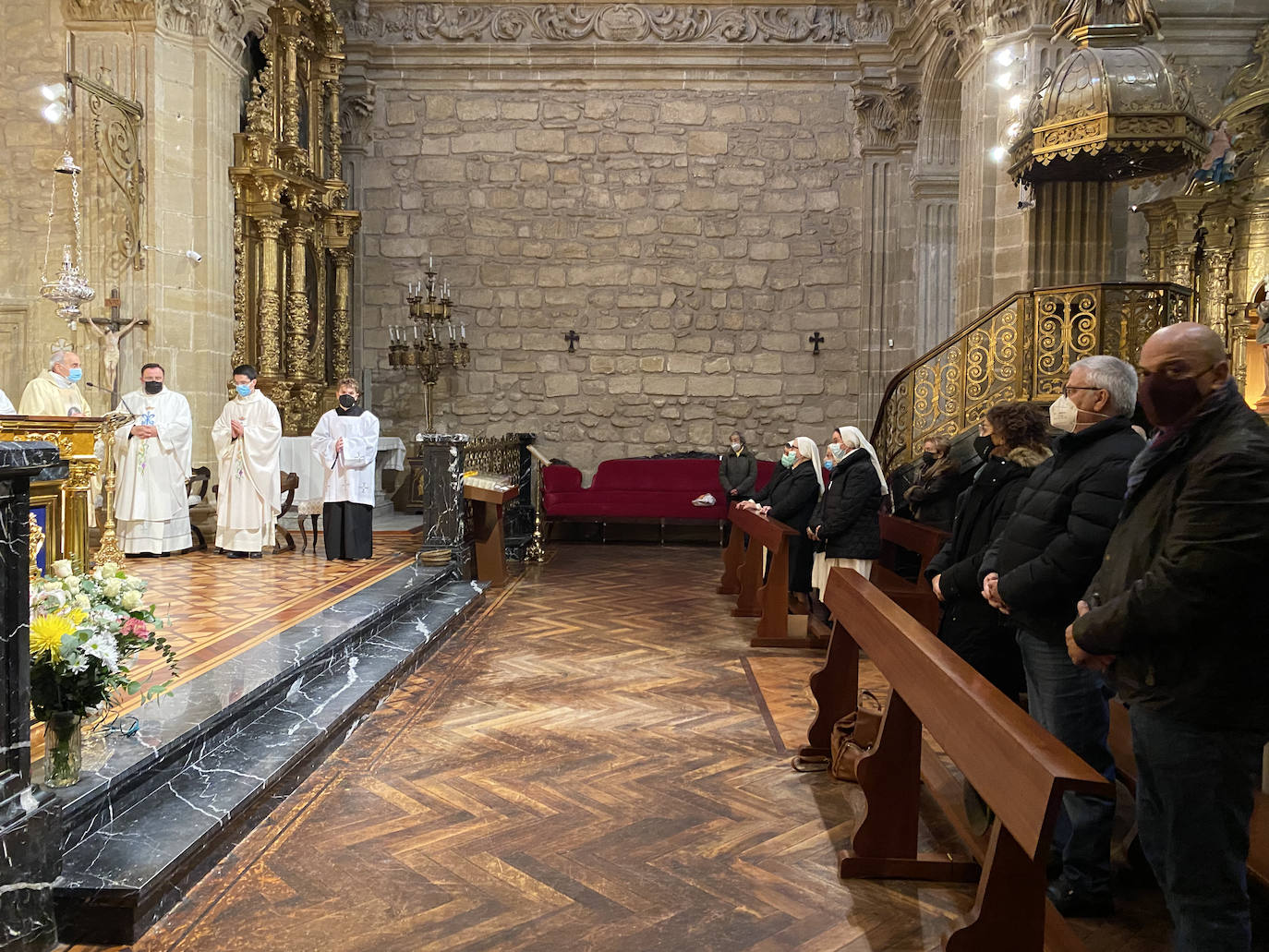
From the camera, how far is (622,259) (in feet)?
→ 44.4

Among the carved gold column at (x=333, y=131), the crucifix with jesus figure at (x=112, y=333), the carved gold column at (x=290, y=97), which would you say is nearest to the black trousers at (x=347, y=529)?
the crucifix with jesus figure at (x=112, y=333)

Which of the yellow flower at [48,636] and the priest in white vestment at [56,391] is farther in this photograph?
the priest in white vestment at [56,391]

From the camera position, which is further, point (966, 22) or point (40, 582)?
point (966, 22)

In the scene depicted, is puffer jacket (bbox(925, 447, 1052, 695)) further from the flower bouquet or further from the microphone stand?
the microphone stand

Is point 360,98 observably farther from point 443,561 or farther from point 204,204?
point 443,561

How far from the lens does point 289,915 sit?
111 inches

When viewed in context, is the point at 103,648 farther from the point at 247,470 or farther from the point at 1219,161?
the point at 1219,161

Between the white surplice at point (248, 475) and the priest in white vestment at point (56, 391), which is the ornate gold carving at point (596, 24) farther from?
the priest in white vestment at point (56, 391)

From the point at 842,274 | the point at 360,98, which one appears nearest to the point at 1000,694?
the point at 842,274

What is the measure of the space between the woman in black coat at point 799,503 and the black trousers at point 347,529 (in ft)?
11.8

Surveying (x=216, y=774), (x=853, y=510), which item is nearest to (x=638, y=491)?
(x=853, y=510)

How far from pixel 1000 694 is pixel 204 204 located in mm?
9467

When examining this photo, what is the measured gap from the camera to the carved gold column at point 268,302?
1053 centimetres

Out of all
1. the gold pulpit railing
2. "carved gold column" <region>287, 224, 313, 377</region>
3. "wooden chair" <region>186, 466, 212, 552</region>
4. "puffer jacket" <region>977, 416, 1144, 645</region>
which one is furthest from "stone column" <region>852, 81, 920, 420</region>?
"puffer jacket" <region>977, 416, 1144, 645</region>
